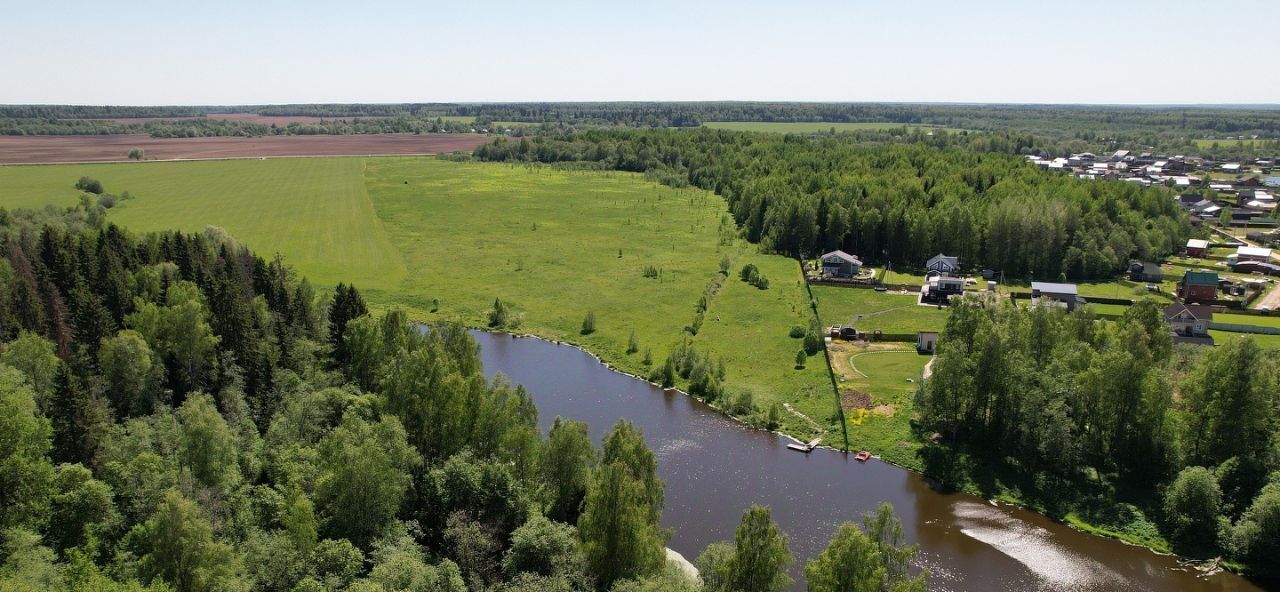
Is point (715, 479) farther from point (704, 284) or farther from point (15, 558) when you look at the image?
point (704, 284)

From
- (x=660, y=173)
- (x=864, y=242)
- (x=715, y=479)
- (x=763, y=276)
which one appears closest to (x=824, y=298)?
(x=763, y=276)

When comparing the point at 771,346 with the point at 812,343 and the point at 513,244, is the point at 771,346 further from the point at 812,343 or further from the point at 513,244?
the point at 513,244

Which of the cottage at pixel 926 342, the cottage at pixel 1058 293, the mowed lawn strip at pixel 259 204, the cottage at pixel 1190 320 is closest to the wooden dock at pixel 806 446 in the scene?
the cottage at pixel 926 342

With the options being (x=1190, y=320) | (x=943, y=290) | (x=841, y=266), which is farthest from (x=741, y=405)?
(x=1190, y=320)

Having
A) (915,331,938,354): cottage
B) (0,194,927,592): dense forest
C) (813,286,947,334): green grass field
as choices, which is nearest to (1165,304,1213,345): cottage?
(813,286,947,334): green grass field

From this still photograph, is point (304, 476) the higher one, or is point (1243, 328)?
point (304, 476)

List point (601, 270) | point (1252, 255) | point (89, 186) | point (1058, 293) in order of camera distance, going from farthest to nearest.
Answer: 1. point (89, 186)
2. point (1252, 255)
3. point (601, 270)
4. point (1058, 293)
